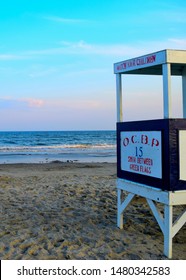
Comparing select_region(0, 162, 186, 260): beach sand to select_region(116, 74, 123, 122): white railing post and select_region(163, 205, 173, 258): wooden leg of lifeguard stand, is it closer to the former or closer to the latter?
select_region(163, 205, 173, 258): wooden leg of lifeguard stand

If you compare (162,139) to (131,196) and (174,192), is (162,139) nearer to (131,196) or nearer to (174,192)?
(174,192)

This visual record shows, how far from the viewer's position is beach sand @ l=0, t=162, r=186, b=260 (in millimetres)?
5199

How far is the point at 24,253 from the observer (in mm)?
5168

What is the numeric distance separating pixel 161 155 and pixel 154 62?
48.5 inches

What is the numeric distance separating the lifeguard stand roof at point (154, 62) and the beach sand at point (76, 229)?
8.28ft

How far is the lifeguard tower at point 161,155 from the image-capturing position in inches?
194

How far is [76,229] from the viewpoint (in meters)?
6.28

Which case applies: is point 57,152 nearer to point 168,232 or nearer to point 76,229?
point 76,229

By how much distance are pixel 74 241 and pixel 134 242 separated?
0.87 metres

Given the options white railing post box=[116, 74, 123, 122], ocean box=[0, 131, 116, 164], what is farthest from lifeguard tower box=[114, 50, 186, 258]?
ocean box=[0, 131, 116, 164]

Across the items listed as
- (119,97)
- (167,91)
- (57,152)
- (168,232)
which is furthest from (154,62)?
(57,152)

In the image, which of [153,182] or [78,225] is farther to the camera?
[78,225]
